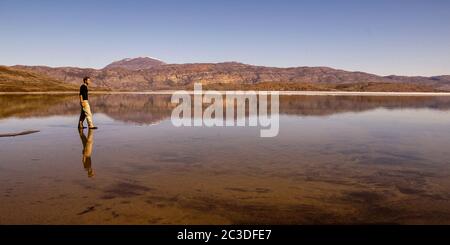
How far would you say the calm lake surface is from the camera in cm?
488

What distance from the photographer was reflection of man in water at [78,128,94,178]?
7269 mm

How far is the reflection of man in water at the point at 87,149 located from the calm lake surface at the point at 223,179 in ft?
0.11

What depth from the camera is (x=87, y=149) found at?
9.40 meters

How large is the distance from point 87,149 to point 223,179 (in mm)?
4355

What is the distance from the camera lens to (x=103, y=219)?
4.67 metres

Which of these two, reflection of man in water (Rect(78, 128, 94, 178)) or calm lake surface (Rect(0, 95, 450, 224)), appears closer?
calm lake surface (Rect(0, 95, 450, 224))

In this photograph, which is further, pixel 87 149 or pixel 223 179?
pixel 87 149

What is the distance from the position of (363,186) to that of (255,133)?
6528 mm

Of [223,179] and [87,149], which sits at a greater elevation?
[87,149]

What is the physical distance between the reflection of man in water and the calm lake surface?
0.11ft

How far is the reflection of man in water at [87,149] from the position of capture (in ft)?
23.8

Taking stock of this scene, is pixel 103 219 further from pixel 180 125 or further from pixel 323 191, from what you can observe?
pixel 180 125
